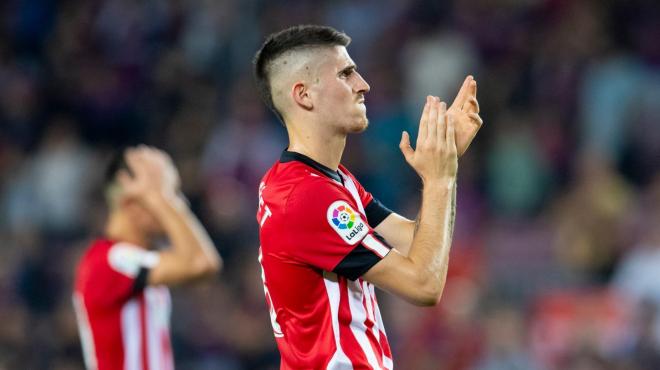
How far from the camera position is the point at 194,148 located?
1160cm

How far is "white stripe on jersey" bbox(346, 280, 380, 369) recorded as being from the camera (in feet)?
14.5

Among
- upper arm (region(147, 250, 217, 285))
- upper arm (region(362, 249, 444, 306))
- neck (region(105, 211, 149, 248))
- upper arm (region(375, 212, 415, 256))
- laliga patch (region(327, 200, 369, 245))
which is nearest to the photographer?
upper arm (region(362, 249, 444, 306))

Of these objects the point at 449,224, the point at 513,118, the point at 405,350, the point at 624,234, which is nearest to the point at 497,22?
the point at 513,118

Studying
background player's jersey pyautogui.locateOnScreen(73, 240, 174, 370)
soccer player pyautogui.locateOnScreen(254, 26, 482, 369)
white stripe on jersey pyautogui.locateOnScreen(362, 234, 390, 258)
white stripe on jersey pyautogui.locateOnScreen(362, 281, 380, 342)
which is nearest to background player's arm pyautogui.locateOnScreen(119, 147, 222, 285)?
background player's jersey pyautogui.locateOnScreen(73, 240, 174, 370)

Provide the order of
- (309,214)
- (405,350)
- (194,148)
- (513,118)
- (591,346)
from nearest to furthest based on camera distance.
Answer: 1. (309,214)
2. (591,346)
3. (405,350)
4. (513,118)
5. (194,148)

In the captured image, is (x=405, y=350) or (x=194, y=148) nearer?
(x=405, y=350)

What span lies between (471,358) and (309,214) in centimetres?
493

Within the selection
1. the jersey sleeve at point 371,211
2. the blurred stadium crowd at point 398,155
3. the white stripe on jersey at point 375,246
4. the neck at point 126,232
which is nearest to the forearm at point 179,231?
the neck at point 126,232

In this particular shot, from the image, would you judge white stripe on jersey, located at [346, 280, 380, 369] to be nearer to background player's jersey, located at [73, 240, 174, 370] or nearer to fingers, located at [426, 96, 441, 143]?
fingers, located at [426, 96, 441, 143]

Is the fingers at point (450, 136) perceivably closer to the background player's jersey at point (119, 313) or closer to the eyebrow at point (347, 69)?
the eyebrow at point (347, 69)

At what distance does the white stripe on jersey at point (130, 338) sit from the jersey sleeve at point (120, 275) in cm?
9

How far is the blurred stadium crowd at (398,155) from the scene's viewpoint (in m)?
9.35

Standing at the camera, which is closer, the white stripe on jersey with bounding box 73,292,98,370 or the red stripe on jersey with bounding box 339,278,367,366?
the red stripe on jersey with bounding box 339,278,367,366

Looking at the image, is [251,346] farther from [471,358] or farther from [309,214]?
[309,214]
